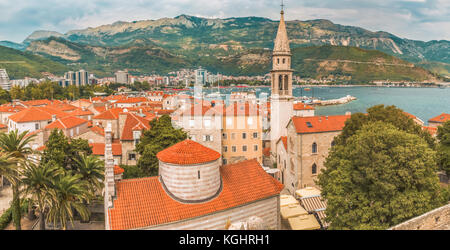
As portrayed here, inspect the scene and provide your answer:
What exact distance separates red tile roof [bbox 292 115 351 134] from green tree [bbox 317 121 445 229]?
1055cm

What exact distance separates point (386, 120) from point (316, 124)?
21.8 ft

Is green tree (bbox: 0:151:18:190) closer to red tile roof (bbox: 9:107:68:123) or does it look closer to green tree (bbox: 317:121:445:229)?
green tree (bbox: 317:121:445:229)

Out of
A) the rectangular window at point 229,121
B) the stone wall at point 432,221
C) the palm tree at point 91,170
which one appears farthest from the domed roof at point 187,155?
the rectangular window at point 229,121

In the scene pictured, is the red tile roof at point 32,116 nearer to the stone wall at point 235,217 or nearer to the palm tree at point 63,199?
the palm tree at point 63,199

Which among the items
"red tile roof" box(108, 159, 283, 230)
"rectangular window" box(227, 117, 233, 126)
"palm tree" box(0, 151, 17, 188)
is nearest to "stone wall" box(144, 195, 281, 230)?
"red tile roof" box(108, 159, 283, 230)

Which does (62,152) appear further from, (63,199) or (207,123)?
(207,123)

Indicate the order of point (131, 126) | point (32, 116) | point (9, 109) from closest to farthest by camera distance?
point (131, 126) → point (32, 116) → point (9, 109)

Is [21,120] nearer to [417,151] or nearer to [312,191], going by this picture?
[312,191]

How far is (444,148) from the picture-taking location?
2703 cm

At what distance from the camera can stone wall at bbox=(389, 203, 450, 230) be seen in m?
11.1


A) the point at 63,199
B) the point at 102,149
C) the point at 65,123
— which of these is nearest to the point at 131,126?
the point at 102,149

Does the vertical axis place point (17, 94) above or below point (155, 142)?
above

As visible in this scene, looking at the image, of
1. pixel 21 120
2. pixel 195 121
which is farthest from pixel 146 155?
pixel 21 120

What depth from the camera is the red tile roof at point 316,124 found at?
2673cm
